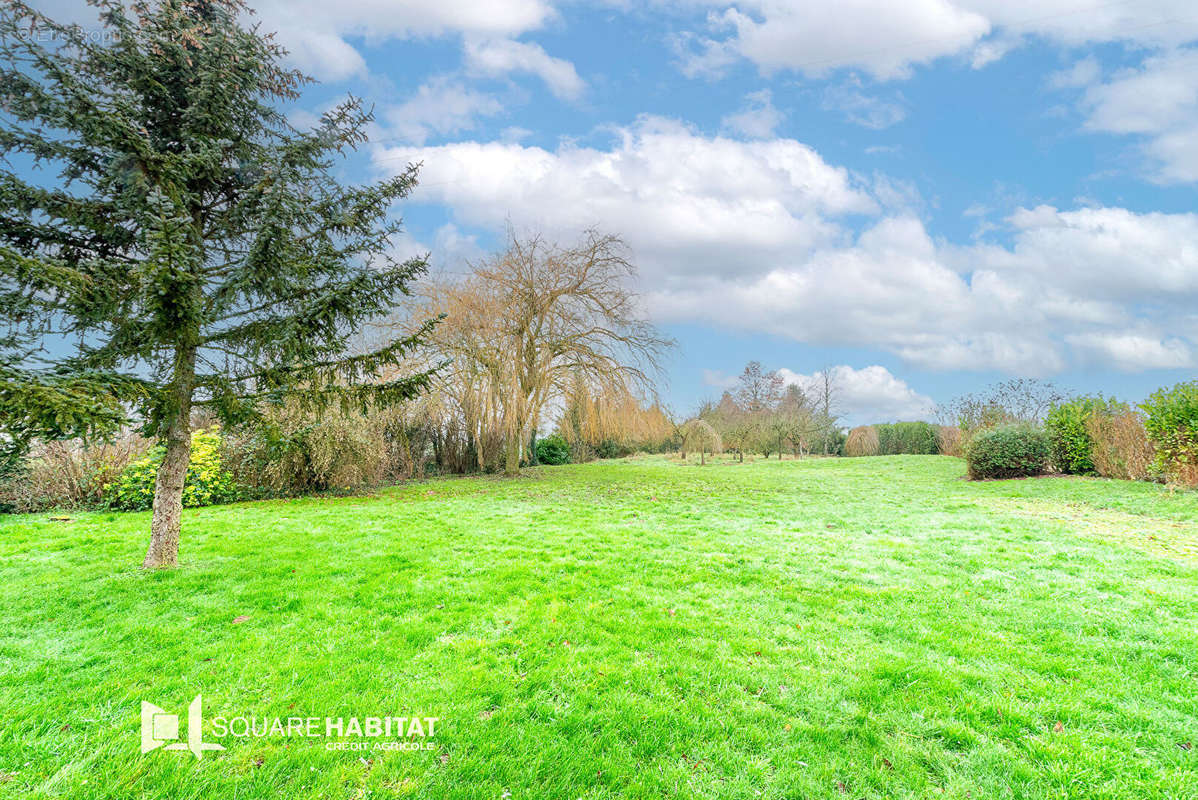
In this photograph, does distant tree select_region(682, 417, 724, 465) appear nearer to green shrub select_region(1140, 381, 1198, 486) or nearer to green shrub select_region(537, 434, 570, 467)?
green shrub select_region(537, 434, 570, 467)

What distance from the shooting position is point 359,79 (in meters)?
5.93

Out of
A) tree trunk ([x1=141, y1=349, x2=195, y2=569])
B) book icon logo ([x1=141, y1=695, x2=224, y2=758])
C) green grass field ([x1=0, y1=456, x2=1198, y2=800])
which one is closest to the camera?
green grass field ([x1=0, y1=456, x2=1198, y2=800])

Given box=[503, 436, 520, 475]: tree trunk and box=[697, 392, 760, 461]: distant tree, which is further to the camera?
box=[697, 392, 760, 461]: distant tree

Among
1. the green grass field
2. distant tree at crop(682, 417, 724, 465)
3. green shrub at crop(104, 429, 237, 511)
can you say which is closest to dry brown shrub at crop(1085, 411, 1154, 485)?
the green grass field

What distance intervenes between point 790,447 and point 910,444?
577 cm

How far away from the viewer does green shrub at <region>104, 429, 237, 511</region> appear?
895 centimetres

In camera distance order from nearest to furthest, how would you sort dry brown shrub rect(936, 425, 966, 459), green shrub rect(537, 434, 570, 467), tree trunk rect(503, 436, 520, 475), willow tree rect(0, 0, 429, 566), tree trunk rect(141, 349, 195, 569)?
1. willow tree rect(0, 0, 429, 566)
2. tree trunk rect(141, 349, 195, 569)
3. tree trunk rect(503, 436, 520, 475)
4. dry brown shrub rect(936, 425, 966, 459)
5. green shrub rect(537, 434, 570, 467)

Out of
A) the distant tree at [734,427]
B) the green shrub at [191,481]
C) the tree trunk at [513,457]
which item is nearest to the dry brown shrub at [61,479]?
the green shrub at [191,481]

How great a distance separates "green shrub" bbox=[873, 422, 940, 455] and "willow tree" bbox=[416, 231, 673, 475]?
17283 millimetres

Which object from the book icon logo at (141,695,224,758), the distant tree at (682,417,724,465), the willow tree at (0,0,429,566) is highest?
the willow tree at (0,0,429,566)

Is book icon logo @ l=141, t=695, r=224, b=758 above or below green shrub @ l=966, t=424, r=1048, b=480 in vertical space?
below

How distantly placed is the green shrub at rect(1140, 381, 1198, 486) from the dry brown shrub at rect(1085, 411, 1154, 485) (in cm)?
45

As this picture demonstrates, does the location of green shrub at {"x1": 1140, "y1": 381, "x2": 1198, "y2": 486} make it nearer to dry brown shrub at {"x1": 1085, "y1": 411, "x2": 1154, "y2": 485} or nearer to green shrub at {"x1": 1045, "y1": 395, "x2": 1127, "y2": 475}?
dry brown shrub at {"x1": 1085, "y1": 411, "x2": 1154, "y2": 485}

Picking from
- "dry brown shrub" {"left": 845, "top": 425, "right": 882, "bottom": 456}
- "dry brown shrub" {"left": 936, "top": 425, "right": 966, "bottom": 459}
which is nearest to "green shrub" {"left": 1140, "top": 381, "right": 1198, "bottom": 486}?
"dry brown shrub" {"left": 936, "top": 425, "right": 966, "bottom": 459}
